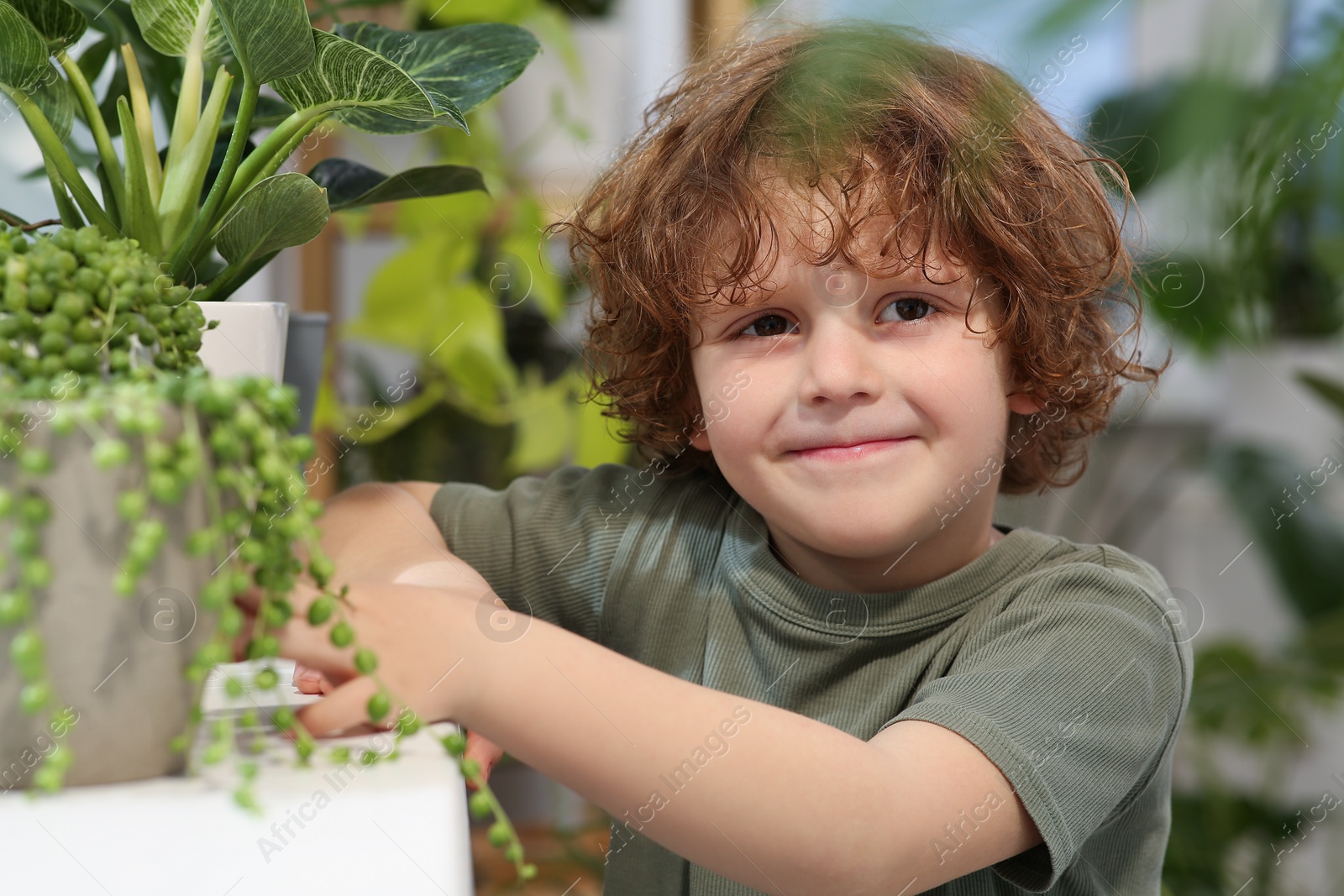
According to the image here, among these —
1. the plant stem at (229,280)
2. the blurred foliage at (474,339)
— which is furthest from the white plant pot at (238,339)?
the blurred foliage at (474,339)

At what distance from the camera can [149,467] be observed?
0.30m

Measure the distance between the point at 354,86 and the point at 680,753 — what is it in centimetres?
31

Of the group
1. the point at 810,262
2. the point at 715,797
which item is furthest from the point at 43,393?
the point at 810,262

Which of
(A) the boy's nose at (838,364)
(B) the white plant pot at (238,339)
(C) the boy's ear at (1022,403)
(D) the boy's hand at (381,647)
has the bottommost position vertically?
(C) the boy's ear at (1022,403)

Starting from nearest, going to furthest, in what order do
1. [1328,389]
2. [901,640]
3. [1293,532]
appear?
[901,640] < [1328,389] < [1293,532]

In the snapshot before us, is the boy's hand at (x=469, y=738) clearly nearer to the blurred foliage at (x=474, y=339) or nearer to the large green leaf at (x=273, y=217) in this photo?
the large green leaf at (x=273, y=217)

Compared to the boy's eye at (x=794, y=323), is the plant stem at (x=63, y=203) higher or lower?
higher

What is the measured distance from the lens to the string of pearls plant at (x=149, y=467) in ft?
0.95

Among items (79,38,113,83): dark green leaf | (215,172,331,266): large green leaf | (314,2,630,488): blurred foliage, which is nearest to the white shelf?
(215,172,331,266): large green leaf

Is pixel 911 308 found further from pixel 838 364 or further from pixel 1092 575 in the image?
pixel 1092 575

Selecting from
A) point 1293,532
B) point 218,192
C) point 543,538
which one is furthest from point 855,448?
point 1293,532

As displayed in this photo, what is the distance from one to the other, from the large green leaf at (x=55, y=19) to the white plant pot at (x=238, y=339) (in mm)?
140

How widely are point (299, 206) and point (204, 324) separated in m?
0.07

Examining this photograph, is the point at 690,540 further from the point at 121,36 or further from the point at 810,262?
the point at 121,36
